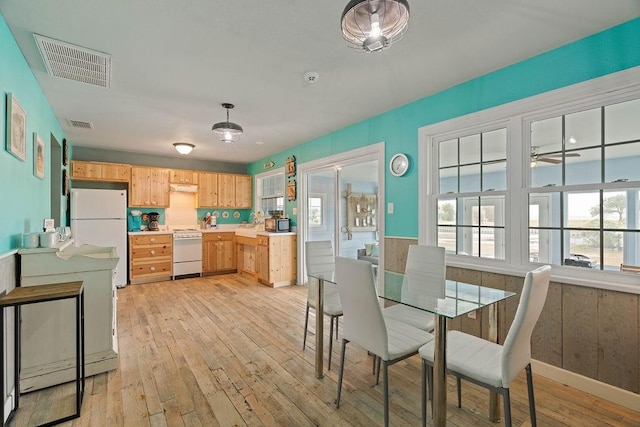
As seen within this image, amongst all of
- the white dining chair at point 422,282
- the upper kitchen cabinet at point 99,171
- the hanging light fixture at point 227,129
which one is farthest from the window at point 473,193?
the upper kitchen cabinet at point 99,171

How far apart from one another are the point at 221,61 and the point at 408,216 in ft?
7.83

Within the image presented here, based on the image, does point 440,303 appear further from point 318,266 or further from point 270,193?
point 270,193

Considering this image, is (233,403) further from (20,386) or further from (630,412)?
(630,412)

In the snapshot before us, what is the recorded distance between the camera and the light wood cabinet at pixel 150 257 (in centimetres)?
535

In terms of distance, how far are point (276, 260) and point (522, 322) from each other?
4101 millimetres

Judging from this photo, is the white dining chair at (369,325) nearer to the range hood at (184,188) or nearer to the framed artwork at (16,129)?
the framed artwork at (16,129)

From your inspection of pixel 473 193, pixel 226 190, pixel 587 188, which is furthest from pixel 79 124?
pixel 587 188

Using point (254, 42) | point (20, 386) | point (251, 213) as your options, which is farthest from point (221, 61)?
point (251, 213)

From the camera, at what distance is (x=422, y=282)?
233 cm

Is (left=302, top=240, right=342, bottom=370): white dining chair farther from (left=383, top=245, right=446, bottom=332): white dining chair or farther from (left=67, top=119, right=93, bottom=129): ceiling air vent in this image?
(left=67, top=119, right=93, bottom=129): ceiling air vent

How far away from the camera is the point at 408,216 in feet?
10.9

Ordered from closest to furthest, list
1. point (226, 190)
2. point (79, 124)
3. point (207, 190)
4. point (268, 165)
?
point (79, 124) → point (268, 165) → point (207, 190) → point (226, 190)

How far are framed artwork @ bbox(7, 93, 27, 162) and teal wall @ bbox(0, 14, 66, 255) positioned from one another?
0.11 ft

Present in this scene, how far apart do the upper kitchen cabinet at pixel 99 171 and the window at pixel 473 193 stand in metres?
5.51
